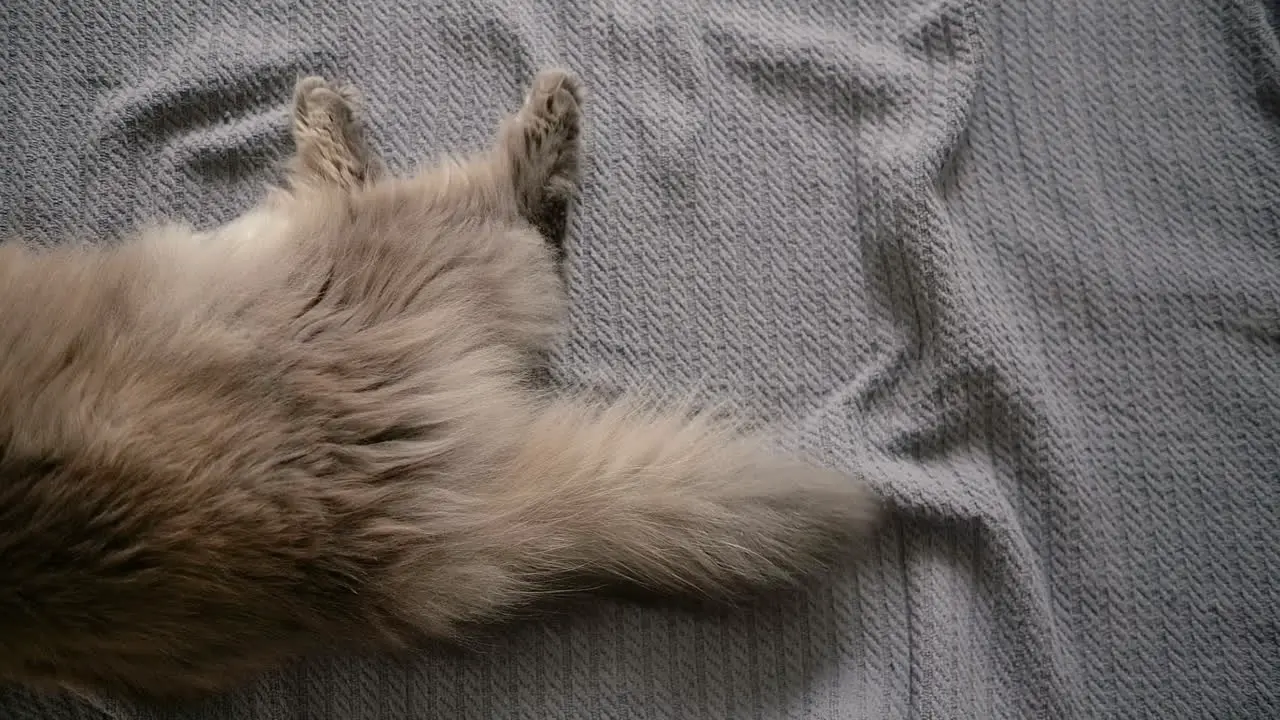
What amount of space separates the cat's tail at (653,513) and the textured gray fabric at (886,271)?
0.57 feet

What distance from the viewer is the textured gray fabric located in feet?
3.56

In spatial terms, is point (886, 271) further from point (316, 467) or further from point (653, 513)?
point (316, 467)

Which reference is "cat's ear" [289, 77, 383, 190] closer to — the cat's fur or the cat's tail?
the cat's fur

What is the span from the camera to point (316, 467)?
823mm

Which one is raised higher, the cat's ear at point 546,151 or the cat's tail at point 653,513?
the cat's ear at point 546,151

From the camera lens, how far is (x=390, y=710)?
1088 mm

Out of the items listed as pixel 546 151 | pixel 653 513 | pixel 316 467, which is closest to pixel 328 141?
pixel 546 151

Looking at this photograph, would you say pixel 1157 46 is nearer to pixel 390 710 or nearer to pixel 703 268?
pixel 703 268

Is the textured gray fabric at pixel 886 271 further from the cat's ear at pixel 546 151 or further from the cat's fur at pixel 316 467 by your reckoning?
the cat's fur at pixel 316 467

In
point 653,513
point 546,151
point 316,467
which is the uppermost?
point 546,151

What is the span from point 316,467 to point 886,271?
2.51 ft

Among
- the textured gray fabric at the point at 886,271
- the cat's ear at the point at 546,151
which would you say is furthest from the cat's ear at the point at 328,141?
the cat's ear at the point at 546,151

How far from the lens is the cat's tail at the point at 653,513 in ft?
2.92

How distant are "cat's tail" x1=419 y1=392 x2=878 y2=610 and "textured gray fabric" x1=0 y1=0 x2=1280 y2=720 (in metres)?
0.17
